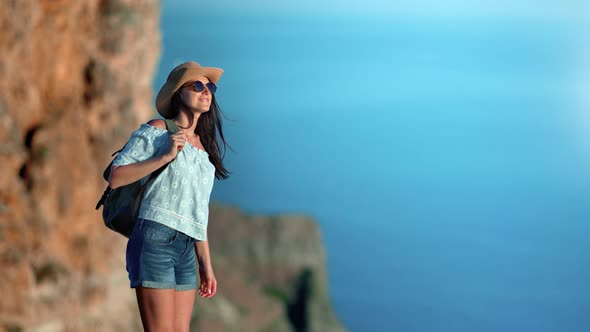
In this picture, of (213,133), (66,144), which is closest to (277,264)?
(66,144)

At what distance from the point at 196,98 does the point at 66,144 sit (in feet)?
25.5

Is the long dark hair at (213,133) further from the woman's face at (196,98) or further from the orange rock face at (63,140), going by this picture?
the orange rock face at (63,140)

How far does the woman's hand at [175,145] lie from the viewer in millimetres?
2496

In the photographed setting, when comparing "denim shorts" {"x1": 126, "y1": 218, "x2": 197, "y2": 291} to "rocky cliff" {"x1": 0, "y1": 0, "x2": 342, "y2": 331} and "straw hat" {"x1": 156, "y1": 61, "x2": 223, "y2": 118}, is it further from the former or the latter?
"rocky cliff" {"x1": 0, "y1": 0, "x2": 342, "y2": 331}

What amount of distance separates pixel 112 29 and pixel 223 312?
7.86 meters

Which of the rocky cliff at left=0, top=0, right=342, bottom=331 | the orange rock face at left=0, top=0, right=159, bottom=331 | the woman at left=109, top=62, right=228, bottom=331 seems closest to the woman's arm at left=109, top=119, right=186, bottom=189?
the woman at left=109, top=62, right=228, bottom=331

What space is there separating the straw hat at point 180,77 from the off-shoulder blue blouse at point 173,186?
0.17 meters

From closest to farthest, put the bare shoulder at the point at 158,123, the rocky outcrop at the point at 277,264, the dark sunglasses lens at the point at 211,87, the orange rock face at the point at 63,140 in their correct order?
1. the bare shoulder at the point at 158,123
2. the dark sunglasses lens at the point at 211,87
3. the orange rock face at the point at 63,140
4. the rocky outcrop at the point at 277,264

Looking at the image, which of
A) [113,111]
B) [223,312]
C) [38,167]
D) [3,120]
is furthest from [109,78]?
[223,312]

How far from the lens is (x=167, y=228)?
2.54 metres

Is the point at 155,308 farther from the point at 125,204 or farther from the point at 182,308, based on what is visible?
the point at 125,204

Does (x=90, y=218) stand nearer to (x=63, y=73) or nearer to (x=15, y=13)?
(x=63, y=73)

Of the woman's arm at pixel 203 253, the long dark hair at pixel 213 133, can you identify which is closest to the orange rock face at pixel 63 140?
the long dark hair at pixel 213 133

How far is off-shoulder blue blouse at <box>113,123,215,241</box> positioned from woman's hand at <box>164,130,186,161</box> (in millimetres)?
27
